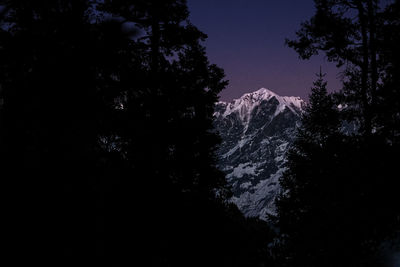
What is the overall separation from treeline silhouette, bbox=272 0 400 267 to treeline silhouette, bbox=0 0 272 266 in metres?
3.37

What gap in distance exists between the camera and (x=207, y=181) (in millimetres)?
16391

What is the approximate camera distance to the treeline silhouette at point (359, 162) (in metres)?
10.2

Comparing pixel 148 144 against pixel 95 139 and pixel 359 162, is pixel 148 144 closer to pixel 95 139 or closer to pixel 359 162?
pixel 95 139

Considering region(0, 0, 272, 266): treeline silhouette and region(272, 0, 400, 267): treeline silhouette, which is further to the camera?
region(272, 0, 400, 267): treeline silhouette

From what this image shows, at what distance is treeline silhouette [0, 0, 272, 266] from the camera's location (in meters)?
5.28

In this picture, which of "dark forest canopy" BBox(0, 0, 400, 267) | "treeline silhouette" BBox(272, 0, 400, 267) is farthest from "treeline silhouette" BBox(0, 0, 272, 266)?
"treeline silhouette" BBox(272, 0, 400, 267)

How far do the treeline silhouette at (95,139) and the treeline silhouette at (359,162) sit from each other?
11.0ft

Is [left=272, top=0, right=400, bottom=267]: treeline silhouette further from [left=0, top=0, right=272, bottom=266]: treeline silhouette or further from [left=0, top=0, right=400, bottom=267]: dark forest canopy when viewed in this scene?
[left=0, top=0, right=272, bottom=266]: treeline silhouette

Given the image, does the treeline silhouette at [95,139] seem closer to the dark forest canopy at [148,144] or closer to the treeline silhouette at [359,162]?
the dark forest canopy at [148,144]

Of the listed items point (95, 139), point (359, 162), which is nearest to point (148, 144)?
point (95, 139)

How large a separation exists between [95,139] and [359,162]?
8.70 metres

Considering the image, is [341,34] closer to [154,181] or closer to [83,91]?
[154,181]

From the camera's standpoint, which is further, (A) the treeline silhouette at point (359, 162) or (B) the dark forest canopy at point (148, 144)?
(A) the treeline silhouette at point (359, 162)

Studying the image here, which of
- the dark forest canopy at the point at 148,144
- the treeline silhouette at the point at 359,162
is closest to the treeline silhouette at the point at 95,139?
the dark forest canopy at the point at 148,144
